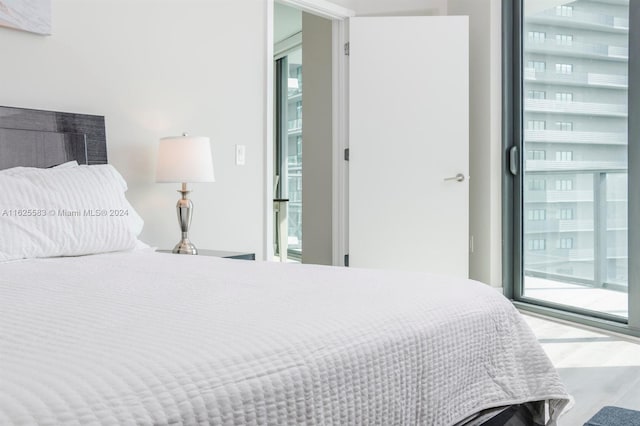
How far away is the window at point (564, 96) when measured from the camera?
367 cm

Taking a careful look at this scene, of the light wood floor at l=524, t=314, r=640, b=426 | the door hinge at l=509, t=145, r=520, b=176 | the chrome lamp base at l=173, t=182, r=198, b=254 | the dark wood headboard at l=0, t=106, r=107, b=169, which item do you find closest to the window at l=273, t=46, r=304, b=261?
the door hinge at l=509, t=145, r=520, b=176

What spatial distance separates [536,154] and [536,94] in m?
0.41

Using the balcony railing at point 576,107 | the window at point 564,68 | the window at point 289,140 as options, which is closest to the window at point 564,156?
the balcony railing at point 576,107

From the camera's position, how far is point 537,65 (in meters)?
3.84

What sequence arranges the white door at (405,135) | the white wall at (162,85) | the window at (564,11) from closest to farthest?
1. the white wall at (162,85)
2. the window at (564,11)
3. the white door at (405,135)

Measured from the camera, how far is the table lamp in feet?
8.82

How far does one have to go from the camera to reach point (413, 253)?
3.89 m

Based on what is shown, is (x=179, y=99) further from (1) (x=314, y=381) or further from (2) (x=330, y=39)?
(1) (x=314, y=381)

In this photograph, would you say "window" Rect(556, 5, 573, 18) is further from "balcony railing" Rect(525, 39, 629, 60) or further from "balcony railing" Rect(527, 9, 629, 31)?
"balcony railing" Rect(525, 39, 629, 60)

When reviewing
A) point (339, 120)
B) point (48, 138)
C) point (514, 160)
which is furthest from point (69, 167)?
point (514, 160)

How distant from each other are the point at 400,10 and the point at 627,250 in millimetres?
2202

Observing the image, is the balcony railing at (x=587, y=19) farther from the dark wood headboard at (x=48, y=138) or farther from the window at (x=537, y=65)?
the dark wood headboard at (x=48, y=138)

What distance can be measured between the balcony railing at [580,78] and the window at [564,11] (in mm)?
368

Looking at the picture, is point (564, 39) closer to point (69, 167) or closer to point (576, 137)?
point (576, 137)
